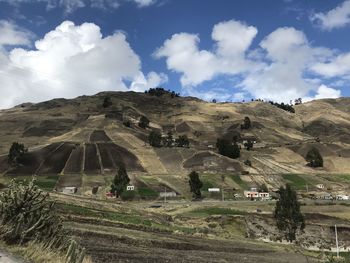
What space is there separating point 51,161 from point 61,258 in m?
177

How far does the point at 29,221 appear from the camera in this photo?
17.9 meters

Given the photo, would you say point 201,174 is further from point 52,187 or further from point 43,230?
point 43,230

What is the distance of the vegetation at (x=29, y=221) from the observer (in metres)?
17.1

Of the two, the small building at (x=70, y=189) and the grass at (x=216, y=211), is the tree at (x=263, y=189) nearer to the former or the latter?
the grass at (x=216, y=211)

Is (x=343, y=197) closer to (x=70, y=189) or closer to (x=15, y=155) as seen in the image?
(x=70, y=189)

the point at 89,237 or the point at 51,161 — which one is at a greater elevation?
the point at 51,161

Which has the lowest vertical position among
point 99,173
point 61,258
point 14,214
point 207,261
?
point 207,261

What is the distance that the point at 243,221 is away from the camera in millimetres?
99375

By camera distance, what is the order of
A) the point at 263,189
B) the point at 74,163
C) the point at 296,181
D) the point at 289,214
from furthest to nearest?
1. the point at 74,163
2. the point at 296,181
3. the point at 263,189
4. the point at 289,214

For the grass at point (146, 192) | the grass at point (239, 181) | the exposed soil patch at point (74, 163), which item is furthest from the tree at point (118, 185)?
the grass at point (239, 181)

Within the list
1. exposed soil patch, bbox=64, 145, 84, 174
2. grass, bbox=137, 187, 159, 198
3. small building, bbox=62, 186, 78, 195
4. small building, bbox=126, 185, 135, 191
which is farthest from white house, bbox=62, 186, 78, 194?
exposed soil patch, bbox=64, 145, 84, 174

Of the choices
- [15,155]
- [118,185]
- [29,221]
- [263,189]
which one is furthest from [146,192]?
[29,221]

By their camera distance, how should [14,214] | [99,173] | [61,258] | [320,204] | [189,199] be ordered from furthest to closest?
[99,173]
[189,199]
[320,204]
[14,214]
[61,258]

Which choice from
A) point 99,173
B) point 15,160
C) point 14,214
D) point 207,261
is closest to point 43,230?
point 14,214
